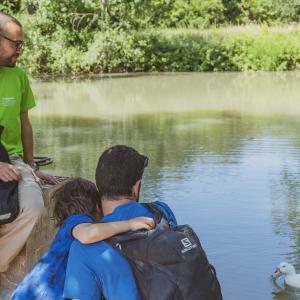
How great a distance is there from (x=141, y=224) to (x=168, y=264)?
0.62ft

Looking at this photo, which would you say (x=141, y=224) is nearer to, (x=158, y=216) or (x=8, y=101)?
(x=158, y=216)

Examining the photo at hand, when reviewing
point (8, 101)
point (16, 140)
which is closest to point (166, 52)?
point (16, 140)

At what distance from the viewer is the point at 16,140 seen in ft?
13.5

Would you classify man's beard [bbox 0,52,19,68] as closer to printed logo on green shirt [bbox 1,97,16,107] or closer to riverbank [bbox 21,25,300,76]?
printed logo on green shirt [bbox 1,97,16,107]

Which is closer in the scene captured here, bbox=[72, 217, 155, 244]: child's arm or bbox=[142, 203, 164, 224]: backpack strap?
bbox=[72, 217, 155, 244]: child's arm

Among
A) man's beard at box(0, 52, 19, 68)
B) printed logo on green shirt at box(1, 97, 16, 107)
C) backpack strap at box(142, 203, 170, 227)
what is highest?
man's beard at box(0, 52, 19, 68)

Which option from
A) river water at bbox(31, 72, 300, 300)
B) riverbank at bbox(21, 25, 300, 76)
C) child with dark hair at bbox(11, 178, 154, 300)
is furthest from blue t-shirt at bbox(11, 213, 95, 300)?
riverbank at bbox(21, 25, 300, 76)

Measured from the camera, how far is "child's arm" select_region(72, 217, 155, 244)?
2.62m

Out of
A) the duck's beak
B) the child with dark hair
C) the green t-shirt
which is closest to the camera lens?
the child with dark hair

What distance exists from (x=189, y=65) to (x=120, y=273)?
26848 millimetres

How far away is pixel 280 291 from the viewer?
17.4 feet

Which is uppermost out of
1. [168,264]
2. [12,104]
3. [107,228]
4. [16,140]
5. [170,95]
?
[12,104]

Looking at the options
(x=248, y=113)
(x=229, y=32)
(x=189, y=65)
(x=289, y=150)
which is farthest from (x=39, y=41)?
(x=289, y=150)

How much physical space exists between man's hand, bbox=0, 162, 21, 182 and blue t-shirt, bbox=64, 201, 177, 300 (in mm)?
1064
